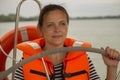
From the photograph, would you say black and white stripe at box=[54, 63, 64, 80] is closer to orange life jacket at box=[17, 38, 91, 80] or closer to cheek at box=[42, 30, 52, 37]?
orange life jacket at box=[17, 38, 91, 80]

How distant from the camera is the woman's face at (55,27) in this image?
1.15m

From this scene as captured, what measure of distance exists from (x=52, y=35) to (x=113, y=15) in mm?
1882

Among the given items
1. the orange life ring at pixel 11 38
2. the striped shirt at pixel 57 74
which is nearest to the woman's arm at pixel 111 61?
the striped shirt at pixel 57 74

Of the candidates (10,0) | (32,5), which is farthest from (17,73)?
(10,0)

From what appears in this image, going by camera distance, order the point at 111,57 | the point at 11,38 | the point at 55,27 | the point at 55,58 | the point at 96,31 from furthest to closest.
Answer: the point at 96,31, the point at 11,38, the point at 55,58, the point at 55,27, the point at 111,57

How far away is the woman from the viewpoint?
3.81 ft

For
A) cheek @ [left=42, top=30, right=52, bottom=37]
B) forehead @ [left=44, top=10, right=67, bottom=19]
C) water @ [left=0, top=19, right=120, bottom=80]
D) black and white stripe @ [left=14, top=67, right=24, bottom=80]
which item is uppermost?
forehead @ [left=44, top=10, right=67, bottom=19]

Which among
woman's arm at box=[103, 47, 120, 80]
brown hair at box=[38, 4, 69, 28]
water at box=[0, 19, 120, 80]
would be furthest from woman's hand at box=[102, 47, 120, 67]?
water at box=[0, 19, 120, 80]

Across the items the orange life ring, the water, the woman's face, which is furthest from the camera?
the water

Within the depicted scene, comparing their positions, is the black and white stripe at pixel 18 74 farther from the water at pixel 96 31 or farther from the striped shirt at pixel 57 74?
the water at pixel 96 31

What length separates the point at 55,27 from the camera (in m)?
1.15

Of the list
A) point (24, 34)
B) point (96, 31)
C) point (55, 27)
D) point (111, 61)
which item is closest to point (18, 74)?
point (55, 27)

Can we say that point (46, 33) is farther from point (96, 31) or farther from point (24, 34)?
point (96, 31)

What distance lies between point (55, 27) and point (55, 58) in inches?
6.5
